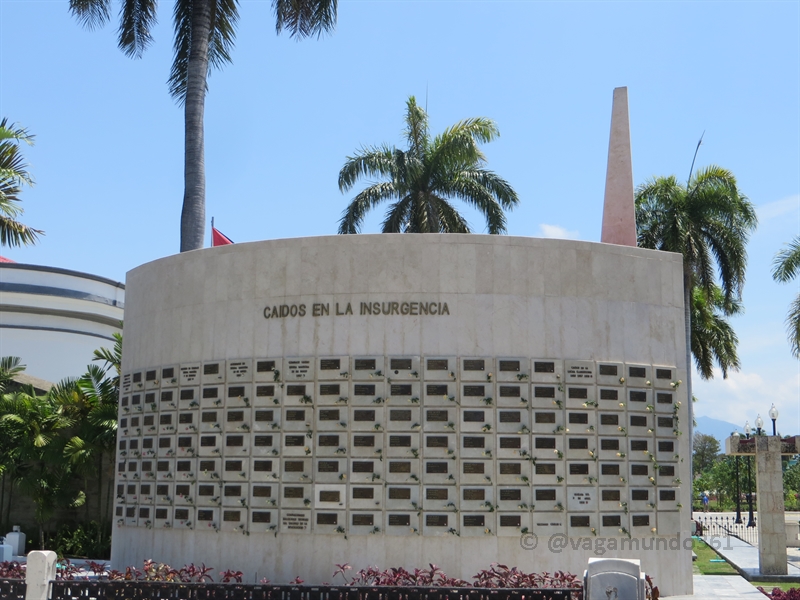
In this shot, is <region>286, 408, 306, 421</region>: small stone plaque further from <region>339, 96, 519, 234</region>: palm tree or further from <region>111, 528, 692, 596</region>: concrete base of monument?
<region>339, 96, 519, 234</region>: palm tree

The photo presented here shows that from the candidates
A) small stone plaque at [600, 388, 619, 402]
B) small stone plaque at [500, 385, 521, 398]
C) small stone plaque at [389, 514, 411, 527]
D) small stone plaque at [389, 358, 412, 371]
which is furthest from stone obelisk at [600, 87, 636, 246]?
small stone plaque at [389, 514, 411, 527]

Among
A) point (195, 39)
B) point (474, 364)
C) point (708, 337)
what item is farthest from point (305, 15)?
point (708, 337)

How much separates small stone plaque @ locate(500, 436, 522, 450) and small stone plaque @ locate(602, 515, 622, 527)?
6.59 ft

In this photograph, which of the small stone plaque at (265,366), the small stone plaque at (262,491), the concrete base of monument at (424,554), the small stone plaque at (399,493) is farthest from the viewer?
the small stone plaque at (265,366)

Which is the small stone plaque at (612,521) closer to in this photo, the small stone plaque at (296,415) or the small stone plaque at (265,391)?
the small stone plaque at (296,415)

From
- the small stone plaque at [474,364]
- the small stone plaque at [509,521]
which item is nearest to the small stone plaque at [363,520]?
the small stone plaque at [509,521]

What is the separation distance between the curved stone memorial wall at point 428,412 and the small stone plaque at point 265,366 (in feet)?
0.13

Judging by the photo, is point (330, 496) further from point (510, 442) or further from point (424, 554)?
point (510, 442)

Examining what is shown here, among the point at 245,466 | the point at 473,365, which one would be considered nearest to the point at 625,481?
the point at 473,365

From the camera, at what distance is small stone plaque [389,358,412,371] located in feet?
53.5

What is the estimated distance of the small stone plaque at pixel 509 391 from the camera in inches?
639

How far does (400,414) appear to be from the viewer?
1616 centimetres

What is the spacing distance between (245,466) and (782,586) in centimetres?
1274

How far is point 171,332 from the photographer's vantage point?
60.1 feet
